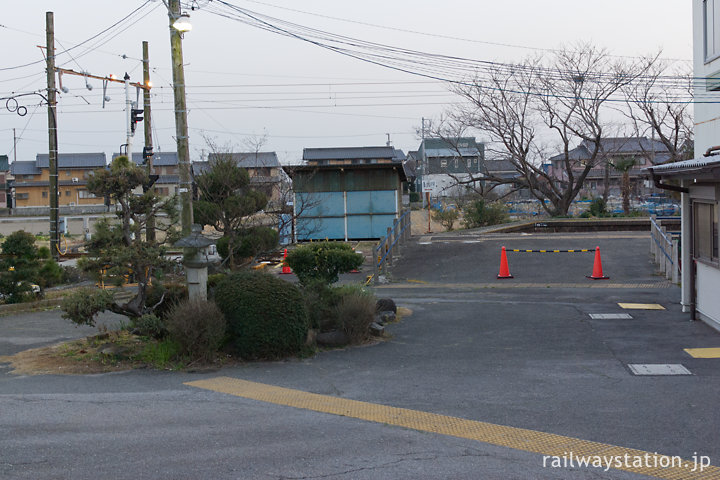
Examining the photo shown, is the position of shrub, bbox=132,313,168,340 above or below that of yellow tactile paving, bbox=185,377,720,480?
above

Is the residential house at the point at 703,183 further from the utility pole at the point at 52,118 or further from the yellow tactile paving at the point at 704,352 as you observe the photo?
the utility pole at the point at 52,118

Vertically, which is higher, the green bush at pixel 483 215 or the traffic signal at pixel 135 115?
the traffic signal at pixel 135 115

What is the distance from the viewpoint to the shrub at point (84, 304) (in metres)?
9.70

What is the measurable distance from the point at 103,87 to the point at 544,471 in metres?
25.9

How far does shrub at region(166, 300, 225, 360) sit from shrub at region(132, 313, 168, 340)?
1.15ft

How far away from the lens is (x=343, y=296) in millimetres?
11492

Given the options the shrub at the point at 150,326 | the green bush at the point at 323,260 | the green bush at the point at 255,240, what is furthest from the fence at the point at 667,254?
the shrub at the point at 150,326

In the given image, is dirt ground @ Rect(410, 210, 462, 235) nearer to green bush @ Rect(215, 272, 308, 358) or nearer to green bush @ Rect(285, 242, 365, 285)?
green bush @ Rect(285, 242, 365, 285)

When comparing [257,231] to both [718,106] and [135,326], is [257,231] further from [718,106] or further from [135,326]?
[718,106]

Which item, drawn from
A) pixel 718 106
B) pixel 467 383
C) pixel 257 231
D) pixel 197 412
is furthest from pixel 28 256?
pixel 718 106

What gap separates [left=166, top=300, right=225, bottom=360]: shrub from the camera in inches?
372

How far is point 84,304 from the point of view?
9.70 meters

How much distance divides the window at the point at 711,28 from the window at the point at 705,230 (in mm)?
3883

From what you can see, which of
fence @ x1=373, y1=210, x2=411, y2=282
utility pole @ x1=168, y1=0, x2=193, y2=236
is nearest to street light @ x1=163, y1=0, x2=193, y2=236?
utility pole @ x1=168, y1=0, x2=193, y2=236
